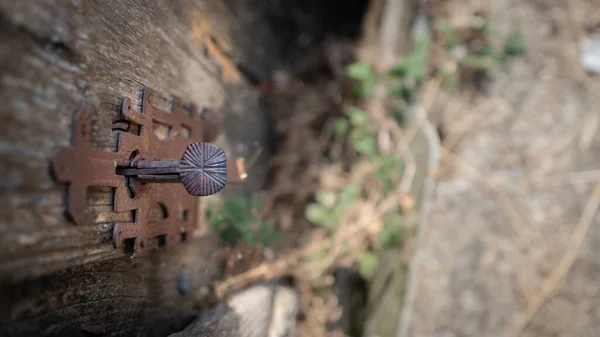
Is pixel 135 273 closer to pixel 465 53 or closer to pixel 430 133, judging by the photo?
pixel 430 133

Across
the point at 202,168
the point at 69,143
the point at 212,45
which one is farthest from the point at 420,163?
the point at 69,143

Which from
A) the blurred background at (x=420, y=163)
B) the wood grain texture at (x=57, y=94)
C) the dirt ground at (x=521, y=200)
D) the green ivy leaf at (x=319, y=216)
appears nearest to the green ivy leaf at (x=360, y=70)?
the blurred background at (x=420, y=163)

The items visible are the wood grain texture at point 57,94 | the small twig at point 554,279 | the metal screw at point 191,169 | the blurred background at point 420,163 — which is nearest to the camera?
the wood grain texture at point 57,94

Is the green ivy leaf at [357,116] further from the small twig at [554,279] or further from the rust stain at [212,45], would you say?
the small twig at [554,279]

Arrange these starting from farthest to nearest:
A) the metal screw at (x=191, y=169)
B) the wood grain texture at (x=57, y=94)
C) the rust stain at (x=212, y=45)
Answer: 1. the rust stain at (x=212, y=45)
2. the metal screw at (x=191, y=169)
3. the wood grain texture at (x=57, y=94)

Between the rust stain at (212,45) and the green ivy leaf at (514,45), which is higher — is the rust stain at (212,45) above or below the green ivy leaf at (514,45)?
below

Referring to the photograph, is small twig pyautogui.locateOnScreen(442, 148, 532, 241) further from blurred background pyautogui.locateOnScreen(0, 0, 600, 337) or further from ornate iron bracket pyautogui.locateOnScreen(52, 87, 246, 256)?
ornate iron bracket pyautogui.locateOnScreen(52, 87, 246, 256)

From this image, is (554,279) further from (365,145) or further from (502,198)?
(365,145)
